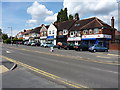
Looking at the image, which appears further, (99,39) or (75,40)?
(75,40)

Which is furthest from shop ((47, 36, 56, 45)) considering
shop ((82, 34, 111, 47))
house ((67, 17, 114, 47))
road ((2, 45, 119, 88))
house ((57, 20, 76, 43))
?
road ((2, 45, 119, 88))

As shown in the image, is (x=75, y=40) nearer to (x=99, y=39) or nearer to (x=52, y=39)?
(x=99, y=39)

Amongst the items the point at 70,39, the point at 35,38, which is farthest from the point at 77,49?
the point at 35,38

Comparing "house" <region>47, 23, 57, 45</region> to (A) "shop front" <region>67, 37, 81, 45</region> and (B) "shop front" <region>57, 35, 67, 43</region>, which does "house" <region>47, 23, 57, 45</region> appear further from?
(A) "shop front" <region>67, 37, 81, 45</region>

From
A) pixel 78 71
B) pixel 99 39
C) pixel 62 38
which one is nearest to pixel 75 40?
pixel 62 38

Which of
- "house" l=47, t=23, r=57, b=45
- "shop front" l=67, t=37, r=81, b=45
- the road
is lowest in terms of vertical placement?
the road

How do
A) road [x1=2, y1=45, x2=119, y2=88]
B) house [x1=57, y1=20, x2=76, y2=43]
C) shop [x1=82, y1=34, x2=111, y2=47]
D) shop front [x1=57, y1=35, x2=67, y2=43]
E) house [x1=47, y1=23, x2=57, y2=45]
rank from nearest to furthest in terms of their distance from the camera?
road [x1=2, y1=45, x2=119, y2=88]
shop [x1=82, y1=34, x2=111, y2=47]
house [x1=57, y1=20, x2=76, y2=43]
shop front [x1=57, y1=35, x2=67, y2=43]
house [x1=47, y1=23, x2=57, y2=45]

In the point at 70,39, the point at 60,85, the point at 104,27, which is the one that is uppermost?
the point at 104,27

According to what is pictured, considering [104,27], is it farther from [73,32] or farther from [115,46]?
[73,32]

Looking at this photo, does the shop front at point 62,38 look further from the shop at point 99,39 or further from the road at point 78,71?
the road at point 78,71

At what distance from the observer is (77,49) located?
29.0 metres

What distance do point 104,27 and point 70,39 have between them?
13.0 m

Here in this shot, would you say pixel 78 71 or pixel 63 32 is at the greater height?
pixel 63 32

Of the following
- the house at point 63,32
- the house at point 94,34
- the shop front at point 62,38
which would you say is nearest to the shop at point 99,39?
the house at point 94,34
